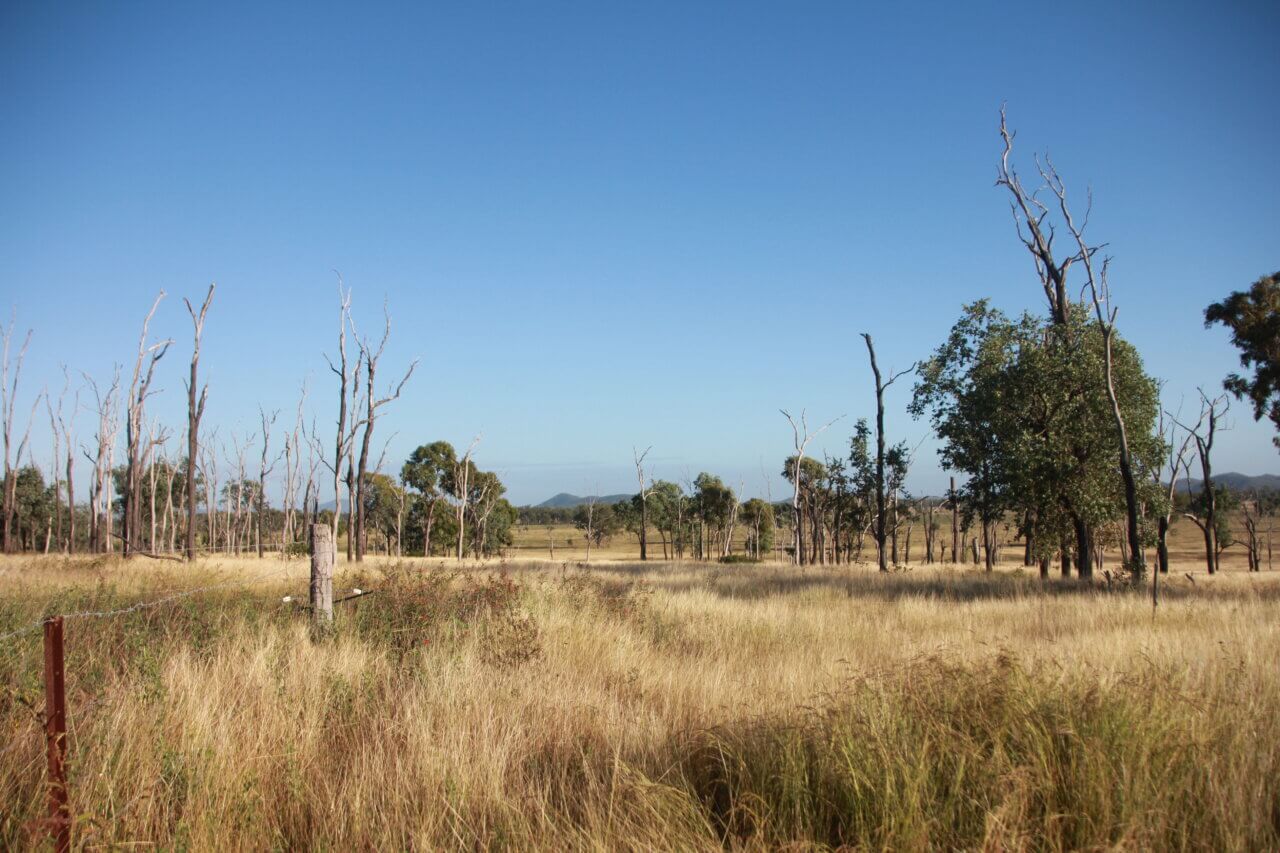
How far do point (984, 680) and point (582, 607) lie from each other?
760 centimetres

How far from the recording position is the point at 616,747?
4445 millimetres

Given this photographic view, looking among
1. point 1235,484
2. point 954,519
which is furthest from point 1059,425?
point 1235,484

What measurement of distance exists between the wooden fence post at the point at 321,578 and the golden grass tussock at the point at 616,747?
0.27 meters

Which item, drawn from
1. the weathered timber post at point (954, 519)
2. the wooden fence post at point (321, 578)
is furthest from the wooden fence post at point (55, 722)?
the weathered timber post at point (954, 519)

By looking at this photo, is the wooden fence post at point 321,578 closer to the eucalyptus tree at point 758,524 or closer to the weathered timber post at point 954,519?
the weathered timber post at point 954,519

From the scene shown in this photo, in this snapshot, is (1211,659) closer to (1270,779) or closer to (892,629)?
(1270,779)

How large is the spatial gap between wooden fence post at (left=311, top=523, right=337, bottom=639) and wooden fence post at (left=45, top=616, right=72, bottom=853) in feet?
14.3

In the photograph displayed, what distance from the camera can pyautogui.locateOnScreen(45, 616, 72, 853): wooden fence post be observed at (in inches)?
131

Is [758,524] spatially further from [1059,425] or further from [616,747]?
[616,747]

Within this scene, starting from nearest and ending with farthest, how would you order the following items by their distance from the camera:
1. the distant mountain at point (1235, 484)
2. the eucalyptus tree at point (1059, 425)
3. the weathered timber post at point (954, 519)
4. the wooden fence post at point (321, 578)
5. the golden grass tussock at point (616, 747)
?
the golden grass tussock at point (616, 747), the wooden fence post at point (321, 578), the eucalyptus tree at point (1059, 425), the weathered timber post at point (954, 519), the distant mountain at point (1235, 484)

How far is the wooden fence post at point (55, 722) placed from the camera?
332 cm

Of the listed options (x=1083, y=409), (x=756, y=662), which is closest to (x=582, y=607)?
(x=756, y=662)

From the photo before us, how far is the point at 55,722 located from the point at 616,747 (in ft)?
9.33

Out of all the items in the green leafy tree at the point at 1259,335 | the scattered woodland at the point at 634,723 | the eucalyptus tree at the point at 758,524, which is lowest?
the eucalyptus tree at the point at 758,524
